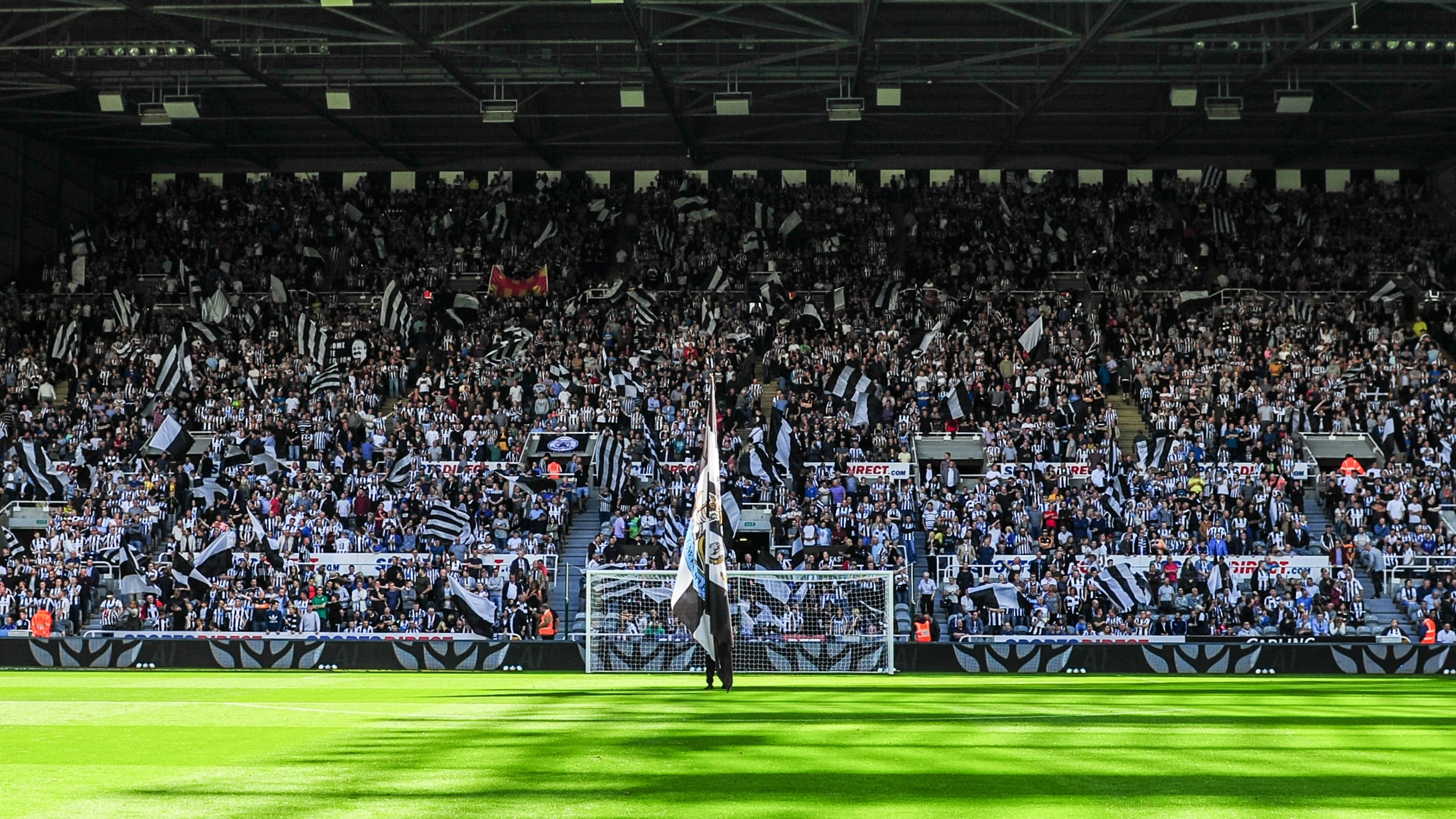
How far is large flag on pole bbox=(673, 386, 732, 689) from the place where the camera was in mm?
16172

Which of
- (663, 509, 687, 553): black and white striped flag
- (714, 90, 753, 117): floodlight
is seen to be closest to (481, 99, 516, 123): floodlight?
(714, 90, 753, 117): floodlight

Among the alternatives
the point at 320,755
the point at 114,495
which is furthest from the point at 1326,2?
the point at 114,495

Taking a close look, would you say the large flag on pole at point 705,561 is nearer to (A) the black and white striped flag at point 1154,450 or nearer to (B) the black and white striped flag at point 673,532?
(B) the black and white striped flag at point 673,532

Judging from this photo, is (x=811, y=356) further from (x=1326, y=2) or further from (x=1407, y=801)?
(x=1407, y=801)

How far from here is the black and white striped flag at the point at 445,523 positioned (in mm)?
33844

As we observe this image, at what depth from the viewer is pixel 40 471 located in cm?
3822

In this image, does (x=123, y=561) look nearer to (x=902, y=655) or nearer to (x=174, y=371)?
(x=174, y=371)

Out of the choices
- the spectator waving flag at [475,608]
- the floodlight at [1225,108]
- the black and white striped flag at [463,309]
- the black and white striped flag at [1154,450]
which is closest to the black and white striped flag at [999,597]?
the black and white striped flag at [1154,450]

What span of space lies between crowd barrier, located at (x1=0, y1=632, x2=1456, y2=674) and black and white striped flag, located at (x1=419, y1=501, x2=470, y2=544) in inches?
233

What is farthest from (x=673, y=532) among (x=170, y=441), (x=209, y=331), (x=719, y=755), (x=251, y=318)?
(x=719, y=755)

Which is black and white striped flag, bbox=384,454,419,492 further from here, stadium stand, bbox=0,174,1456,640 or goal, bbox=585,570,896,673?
goal, bbox=585,570,896,673

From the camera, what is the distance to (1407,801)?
8461 mm

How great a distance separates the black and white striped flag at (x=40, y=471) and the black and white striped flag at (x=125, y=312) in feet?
27.6

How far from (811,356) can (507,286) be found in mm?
11751
